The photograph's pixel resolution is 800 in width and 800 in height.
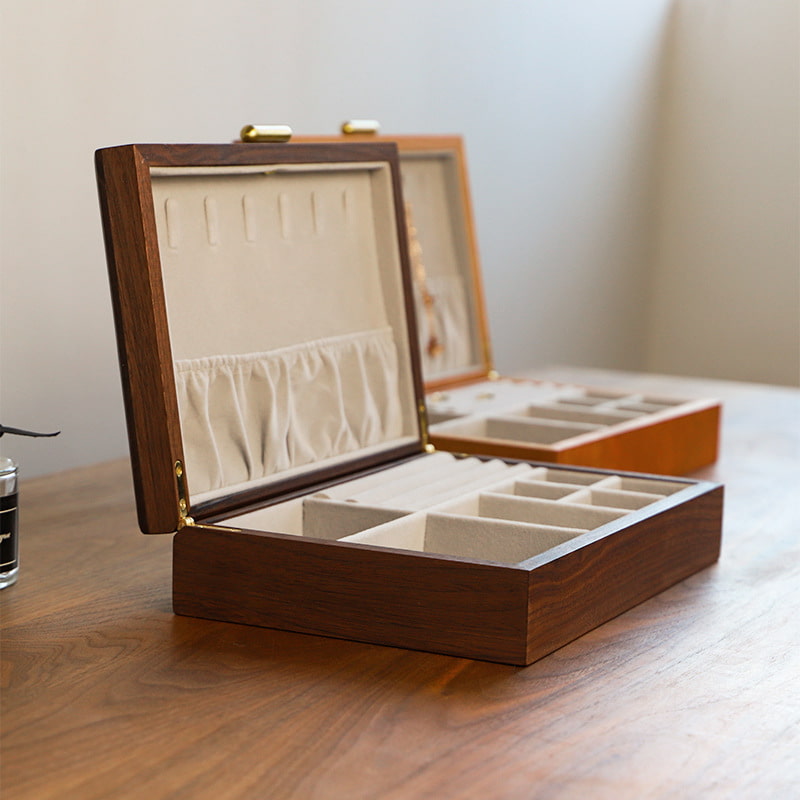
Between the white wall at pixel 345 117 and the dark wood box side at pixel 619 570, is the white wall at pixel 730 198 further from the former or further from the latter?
the dark wood box side at pixel 619 570

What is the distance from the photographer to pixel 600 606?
1.11m

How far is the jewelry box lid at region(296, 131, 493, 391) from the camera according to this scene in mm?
2154

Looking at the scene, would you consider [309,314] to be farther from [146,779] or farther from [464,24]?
[464,24]

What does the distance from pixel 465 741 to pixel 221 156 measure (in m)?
0.69

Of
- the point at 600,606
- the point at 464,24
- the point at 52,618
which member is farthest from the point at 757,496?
the point at 464,24

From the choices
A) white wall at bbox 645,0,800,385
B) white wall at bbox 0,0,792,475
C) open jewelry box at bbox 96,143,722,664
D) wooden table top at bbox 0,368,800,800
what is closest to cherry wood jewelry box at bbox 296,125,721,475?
open jewelry box at bbox 96,143,722,664

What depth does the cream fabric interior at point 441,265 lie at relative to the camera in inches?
85.0

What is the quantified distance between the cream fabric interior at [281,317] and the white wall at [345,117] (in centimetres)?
57

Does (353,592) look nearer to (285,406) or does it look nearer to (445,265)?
(285,406)

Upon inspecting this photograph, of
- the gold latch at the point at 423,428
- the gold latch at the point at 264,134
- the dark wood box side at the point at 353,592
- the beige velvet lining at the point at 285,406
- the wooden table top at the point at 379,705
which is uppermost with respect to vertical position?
the gold latch at the point at 264,134

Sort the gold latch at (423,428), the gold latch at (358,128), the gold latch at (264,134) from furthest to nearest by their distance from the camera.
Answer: the gold latch at (358,128) → the gold latch at (423,428) → the gold latch at (264,134)

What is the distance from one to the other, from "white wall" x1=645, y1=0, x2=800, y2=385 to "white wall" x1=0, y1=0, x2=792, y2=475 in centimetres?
8

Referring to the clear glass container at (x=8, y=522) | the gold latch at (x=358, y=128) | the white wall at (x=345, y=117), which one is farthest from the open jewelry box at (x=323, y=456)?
the white wall at (x=345, y=117)

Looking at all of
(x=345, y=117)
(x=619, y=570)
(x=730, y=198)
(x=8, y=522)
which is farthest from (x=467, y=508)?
(x=730, y=198)
